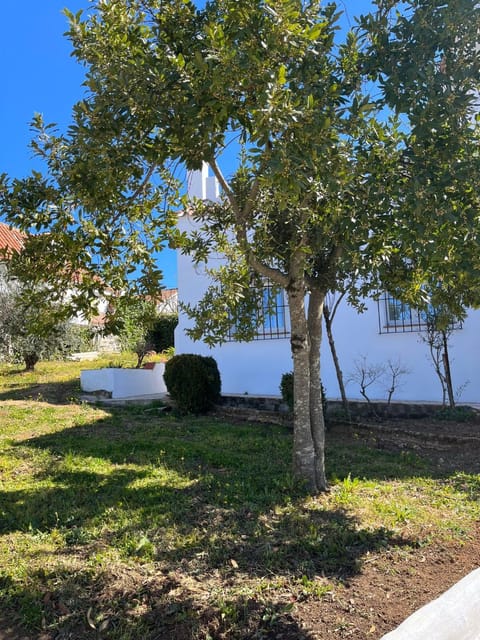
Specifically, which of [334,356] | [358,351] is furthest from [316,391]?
[358,351]

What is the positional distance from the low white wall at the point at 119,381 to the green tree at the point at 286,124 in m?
7.12

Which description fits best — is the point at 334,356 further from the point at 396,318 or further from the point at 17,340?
the point at 17,340

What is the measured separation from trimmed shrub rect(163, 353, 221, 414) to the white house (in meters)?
1.52

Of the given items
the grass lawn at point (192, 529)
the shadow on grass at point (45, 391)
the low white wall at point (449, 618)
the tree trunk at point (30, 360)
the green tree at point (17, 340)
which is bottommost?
the low white wall at point (449, 618)

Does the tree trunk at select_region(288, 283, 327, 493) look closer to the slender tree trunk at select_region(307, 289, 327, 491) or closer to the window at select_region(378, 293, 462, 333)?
the slender tree trunk at select_region(307, 289, 327, 491)

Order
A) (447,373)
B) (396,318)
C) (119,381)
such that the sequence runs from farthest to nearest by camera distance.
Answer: (119,381), (396,318), (447,373)

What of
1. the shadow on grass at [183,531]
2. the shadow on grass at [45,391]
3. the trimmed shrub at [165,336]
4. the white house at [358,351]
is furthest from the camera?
the trimmed shrub at [165,336]

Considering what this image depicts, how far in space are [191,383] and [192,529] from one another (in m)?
5.80

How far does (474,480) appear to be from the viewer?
5.54m

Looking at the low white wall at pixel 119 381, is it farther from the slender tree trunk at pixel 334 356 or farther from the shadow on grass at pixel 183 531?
the slender tree trunk at pixel 334 356

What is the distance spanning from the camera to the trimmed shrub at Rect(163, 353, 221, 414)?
32.1 feet

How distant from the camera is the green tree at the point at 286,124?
10.5 ft

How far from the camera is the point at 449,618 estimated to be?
9.27 feet

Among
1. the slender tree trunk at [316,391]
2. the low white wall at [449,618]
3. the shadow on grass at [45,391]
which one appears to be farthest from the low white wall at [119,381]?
the low white wall at [449,618]
